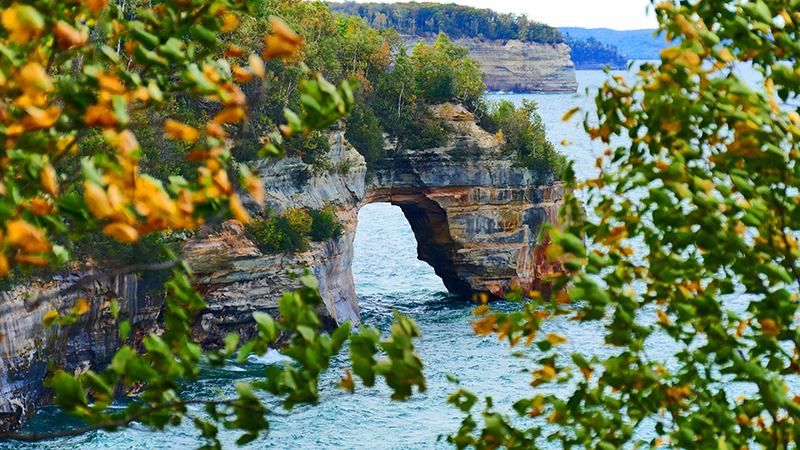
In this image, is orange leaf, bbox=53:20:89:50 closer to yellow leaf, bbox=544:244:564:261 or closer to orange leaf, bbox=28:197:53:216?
orange leaf, bbox=28:197:53:216

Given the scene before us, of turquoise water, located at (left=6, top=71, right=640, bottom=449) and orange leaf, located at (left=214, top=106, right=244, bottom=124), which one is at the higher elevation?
orange leaf, located at (left=214, top=106, right=244, bottom=124)

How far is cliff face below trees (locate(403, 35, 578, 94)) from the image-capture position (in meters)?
177

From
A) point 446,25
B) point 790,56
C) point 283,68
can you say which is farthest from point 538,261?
point 446,25

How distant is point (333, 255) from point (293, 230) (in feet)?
11.5

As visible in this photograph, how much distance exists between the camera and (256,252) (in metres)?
31.7

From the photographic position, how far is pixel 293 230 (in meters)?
33.2

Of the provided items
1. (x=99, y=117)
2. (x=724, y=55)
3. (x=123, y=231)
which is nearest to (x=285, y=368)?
(x=123, y=231)

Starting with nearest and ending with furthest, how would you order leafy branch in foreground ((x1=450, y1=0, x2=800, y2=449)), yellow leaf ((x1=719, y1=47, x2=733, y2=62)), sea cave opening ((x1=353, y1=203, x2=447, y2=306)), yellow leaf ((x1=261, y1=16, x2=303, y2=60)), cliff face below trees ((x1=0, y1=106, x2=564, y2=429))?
yellow leaf ((x1=261, y1=16, x2=303, y2=60)) < leafy branch in foreground ((x1=450, y1=0, x2=800, y2=449)) < yellow leaf ((x1=719, y1=47, x2=733, y2=62)) < cliff face below trees ((x1=0, y1=106, x2=564, y2=429)) < sea cave opening ((x1=353, y1=203, x2=447, y2=306))

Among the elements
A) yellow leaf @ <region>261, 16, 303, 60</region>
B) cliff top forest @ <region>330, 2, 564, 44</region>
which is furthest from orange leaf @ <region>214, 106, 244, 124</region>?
cliff top forest @ <region>330, 2, 564, 44</region>

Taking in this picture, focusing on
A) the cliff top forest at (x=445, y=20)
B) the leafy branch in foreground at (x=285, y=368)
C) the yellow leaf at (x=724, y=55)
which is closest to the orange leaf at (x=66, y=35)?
the leafy branch in foreground at (x=285, y=368)

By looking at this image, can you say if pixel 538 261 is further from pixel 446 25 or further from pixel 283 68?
pixel 446 25

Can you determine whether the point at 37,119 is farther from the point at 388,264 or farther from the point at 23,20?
the point at 388,264

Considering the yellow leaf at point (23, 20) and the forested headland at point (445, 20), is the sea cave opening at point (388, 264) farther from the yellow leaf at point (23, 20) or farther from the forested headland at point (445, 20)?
the forested headland at point (445, 20)

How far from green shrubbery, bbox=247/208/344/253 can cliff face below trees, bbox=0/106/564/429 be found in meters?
0.44
